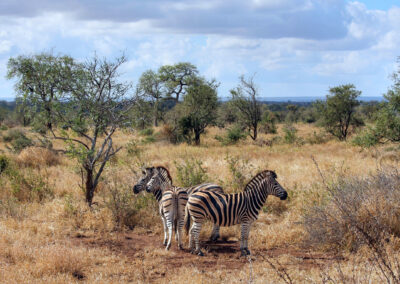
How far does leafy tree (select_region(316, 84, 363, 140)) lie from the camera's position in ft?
89.2

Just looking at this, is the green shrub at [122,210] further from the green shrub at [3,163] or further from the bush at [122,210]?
the green shrub at [3,163]

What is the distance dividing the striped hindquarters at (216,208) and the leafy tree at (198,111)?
17470 millimetres

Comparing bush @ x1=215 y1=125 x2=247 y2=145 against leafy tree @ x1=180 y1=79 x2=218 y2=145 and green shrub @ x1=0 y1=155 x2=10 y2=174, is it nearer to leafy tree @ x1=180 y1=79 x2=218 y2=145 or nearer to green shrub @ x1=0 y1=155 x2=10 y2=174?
leafy tree @ x1=180 y1=79 x2=218 y2=145

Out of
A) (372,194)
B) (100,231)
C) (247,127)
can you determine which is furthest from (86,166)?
(247,127)

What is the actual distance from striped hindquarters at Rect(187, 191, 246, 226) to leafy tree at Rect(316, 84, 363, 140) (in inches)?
830

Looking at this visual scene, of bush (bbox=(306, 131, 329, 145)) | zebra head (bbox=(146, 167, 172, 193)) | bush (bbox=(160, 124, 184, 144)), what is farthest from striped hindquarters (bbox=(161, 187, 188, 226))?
bush (bbox=(306, 131, 329, 145))

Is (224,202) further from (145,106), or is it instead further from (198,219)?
(145,106)

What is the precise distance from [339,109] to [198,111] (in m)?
9.44

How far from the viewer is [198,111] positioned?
26.3m

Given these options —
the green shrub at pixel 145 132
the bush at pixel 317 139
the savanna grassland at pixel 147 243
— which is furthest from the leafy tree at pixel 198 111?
the savanna grassland at pixel 147 243

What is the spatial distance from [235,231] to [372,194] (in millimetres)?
2978

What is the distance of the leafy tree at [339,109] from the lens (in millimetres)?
27188

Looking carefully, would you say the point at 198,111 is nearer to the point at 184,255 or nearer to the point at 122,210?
the point at 122,210

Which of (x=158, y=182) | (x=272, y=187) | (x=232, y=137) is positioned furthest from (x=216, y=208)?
(x=232, y=137)
